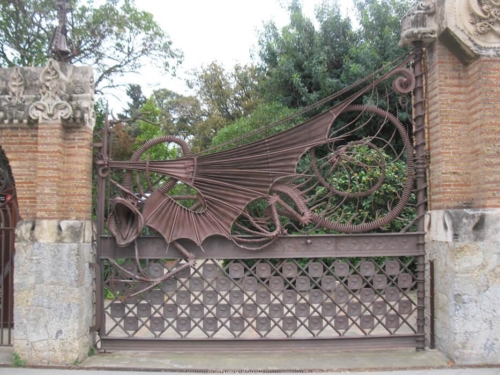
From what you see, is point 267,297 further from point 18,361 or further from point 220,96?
point 220,96

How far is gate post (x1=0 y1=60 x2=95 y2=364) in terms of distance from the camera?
4.96 metres

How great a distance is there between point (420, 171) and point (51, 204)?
472cm

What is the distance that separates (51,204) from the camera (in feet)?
16.4

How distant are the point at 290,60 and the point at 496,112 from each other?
24.2 ft

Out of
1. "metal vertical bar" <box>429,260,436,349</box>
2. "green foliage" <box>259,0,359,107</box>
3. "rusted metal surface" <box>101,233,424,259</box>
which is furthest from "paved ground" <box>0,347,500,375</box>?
"green foliage" <box>259,0,359,107</box>

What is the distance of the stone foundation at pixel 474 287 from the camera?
4.77 metres

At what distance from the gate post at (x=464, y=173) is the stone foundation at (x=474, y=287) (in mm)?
11

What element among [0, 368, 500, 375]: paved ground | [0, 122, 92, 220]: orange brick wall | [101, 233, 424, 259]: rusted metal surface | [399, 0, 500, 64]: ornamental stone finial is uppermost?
[399, 0, 500, 64]: ornamental stone finial

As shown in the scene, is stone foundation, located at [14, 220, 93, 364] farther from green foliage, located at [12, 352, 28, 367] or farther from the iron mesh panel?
the iron mesh panel

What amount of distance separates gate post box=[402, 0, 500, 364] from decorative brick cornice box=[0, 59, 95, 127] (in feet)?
13.8

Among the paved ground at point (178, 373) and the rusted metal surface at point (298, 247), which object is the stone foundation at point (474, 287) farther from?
the rusted metal surface at point (298, 247)

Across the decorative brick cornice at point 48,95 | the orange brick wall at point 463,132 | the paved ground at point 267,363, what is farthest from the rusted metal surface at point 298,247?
the decorative brick cornice at point 48,95

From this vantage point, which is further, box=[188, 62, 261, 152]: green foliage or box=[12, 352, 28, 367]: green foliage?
box=[188, 62, 261, 152]: green foliage

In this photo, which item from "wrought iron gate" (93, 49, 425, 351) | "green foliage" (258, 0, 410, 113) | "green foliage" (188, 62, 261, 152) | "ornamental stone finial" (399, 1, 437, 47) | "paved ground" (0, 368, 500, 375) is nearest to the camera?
"paved ground" (0, 368, 500, 375)
